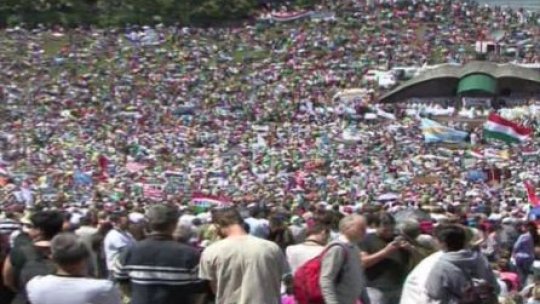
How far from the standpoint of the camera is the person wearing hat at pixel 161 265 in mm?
10594

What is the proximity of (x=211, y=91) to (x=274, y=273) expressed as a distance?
5280 centimetres

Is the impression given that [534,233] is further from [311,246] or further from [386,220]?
[311,246]

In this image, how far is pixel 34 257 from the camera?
1038 cm

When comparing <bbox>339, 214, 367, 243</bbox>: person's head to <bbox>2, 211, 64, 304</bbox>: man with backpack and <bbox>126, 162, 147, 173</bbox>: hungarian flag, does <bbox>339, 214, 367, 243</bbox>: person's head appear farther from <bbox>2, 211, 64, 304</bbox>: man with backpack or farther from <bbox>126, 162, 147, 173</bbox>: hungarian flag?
<bbox>126, 162, 147, 173</bbox>: hungarian flag

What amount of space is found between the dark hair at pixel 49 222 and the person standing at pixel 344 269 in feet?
5.80

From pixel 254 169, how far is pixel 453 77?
64.0 ft

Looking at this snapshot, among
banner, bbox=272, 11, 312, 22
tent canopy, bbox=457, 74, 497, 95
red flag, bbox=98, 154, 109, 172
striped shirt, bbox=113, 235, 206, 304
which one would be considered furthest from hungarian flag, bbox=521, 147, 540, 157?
striped shirt, bbox=113, 235, 206, 304

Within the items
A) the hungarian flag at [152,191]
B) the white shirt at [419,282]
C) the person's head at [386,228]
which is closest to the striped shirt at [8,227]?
the person's head at [386,228]

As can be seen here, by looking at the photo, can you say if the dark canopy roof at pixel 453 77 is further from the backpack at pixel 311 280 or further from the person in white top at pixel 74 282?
the person in white top at pixel 74 282

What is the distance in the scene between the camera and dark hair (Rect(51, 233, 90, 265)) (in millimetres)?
9242

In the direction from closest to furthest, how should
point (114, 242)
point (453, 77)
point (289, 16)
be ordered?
point (114, 242)
point (453, 77)
point (289, 16)

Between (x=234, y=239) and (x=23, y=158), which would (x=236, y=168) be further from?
(x=234, y=239)

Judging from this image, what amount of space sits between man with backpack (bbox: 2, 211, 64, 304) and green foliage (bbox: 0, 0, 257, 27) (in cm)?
6428

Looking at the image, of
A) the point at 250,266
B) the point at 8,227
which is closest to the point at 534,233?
the point at 250,266
